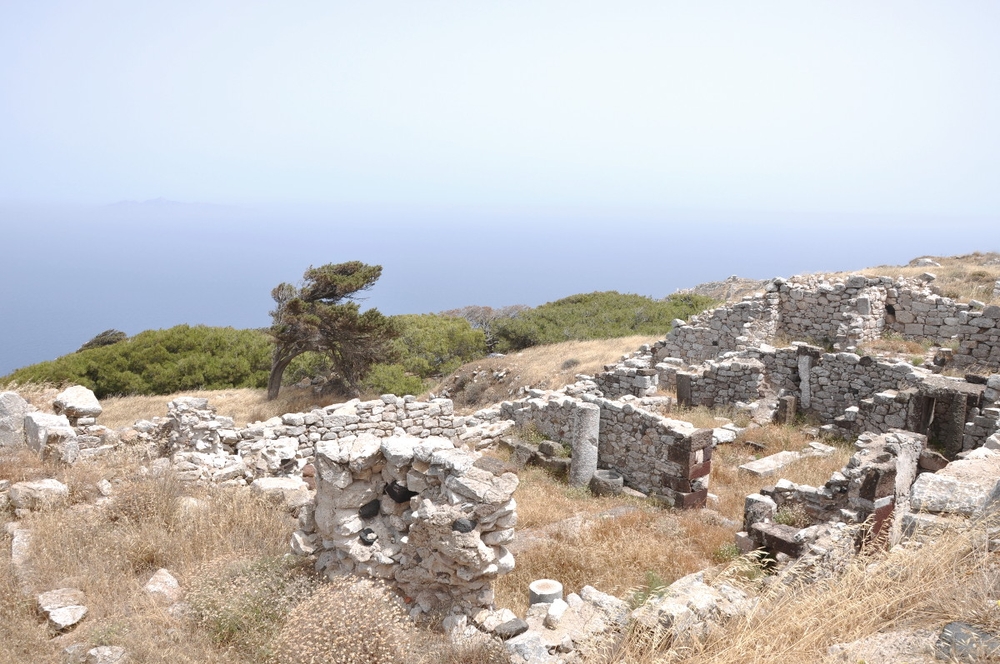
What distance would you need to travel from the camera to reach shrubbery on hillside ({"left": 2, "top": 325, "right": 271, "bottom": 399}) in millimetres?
26506

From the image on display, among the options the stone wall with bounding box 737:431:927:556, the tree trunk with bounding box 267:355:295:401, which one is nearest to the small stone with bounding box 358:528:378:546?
the stone wall with bounding box 737:431:927:556

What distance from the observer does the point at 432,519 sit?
5898 millimetres

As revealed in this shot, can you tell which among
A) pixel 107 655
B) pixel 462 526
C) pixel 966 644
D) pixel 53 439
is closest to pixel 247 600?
pixel 107 655

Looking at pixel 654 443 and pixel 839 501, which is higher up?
pixel 839 501

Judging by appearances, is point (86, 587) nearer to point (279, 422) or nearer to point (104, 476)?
point (104, 476)

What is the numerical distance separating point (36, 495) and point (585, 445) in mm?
8243

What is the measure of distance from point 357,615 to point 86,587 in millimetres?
3370

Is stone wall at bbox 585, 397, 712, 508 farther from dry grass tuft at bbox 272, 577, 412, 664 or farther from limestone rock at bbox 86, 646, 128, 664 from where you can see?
limestone rock at bbox 86, 646, 128, 664

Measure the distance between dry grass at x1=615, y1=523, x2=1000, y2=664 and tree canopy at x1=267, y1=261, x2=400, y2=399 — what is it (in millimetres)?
20441

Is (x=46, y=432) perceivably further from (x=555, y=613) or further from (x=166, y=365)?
(x=166, y=365)

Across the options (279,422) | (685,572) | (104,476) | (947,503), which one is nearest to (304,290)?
(279,422)

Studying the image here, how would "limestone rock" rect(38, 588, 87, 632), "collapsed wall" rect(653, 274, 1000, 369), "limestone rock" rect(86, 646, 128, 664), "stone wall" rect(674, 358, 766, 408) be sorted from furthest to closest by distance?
"collapsed wall" rect(653, 274, 1000, 369)
"stone wall" rect(674, 358, 766, 408)
"limestone rock" rect(38, 588, 87, 632)
"limestone rock" rect(86, 646, 128, 664)

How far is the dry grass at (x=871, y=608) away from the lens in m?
4.12

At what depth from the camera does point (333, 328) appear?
24.2 metres
